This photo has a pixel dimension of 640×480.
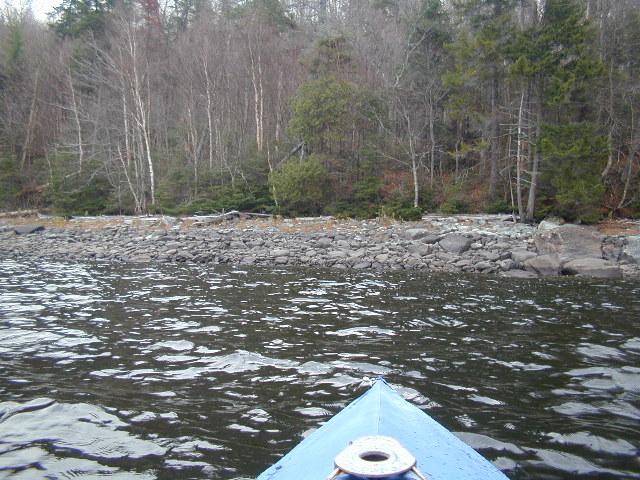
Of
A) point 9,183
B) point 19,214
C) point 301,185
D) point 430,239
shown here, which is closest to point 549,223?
point 430,239

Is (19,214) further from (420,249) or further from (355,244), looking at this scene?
(420,249)

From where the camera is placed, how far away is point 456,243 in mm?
15328

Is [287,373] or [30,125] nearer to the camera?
[287,373]

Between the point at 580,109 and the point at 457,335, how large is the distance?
16698 mm

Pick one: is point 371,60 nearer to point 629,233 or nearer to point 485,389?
point 629,233

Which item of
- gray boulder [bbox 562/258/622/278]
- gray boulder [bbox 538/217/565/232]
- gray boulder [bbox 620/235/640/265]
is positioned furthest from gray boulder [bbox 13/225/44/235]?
gray boulder [bbox 620/235/640/265]

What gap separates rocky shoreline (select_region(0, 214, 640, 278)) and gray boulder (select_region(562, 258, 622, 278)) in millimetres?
23

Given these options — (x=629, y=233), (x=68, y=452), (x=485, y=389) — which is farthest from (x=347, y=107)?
(x=68, y=452)

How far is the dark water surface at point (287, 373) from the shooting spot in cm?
394

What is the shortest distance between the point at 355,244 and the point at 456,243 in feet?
10.4

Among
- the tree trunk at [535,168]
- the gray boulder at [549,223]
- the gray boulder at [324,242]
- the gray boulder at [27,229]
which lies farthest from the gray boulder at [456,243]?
the gray boulder at [27,229]

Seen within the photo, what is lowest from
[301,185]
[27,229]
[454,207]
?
[27,229]

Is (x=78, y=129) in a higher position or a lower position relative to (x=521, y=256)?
higher

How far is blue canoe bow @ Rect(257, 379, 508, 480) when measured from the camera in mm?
2416
